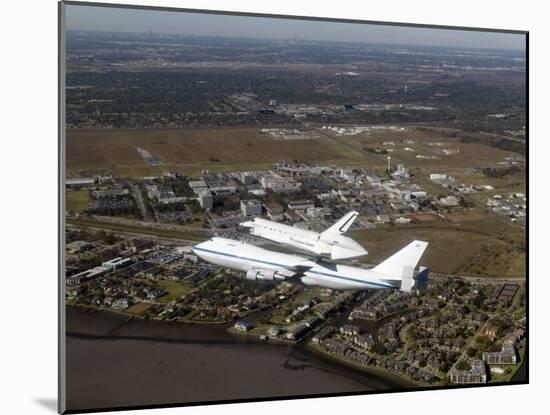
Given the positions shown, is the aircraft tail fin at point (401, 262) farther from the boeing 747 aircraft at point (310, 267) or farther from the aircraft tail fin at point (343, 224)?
the aircraft tail fin at point (343, 224)

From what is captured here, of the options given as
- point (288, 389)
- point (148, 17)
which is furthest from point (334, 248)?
point (148, 17)

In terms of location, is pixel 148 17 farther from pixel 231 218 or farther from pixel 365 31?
pixel 231 218

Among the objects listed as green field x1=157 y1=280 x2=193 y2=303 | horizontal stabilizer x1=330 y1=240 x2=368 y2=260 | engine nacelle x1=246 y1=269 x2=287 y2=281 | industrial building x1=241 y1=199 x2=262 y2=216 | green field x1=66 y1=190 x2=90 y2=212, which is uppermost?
green field x1=66 y1=190 x2=90 y2=212

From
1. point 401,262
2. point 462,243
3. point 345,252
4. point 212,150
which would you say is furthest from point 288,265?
point 462,243


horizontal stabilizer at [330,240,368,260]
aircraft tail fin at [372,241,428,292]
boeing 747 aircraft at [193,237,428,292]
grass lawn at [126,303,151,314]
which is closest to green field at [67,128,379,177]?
boeing 747 aircraft at [193,237,428,292]

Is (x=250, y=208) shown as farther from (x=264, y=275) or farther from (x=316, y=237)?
(x=264, y=275)

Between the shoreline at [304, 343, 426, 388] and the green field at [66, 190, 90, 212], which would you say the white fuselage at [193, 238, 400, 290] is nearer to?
the shoreline at [304, 343, 426, 388]
